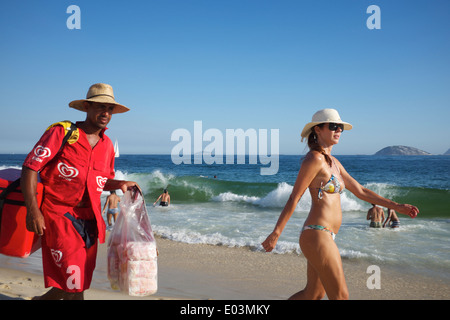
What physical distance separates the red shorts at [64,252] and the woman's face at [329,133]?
2.07 metres

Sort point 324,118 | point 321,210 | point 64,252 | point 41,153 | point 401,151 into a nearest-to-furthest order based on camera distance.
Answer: point 41,153 → point 64,252 → point 321,210 → point 324,118 → point 401,151

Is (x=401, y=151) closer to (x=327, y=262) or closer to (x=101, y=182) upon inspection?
(x=327, y=262)

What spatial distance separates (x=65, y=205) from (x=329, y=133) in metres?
2.18

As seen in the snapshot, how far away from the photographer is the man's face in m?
2.95

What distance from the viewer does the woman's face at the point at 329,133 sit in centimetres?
294

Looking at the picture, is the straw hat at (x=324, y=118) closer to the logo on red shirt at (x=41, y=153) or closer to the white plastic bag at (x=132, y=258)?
the white plastic bag at (x=132, y=258)

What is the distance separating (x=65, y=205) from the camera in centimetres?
274

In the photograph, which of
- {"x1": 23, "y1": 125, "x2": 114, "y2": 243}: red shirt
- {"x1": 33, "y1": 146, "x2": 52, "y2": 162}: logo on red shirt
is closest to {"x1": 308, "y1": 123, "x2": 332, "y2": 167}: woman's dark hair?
{"x1": 23, "y1": 125, "x2": 114, "y2": 243}: red shirt

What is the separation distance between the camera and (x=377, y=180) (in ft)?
128

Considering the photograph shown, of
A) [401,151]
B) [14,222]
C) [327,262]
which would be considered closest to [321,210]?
[327,262]

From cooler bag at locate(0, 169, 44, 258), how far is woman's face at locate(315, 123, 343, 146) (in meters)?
2.24

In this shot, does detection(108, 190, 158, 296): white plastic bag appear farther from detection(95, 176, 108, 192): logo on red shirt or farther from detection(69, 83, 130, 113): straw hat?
detection(69, 83, 130, 113): straw hat
